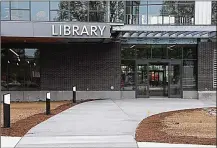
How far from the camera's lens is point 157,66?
26906 mm

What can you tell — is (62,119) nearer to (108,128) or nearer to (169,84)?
(108,128)

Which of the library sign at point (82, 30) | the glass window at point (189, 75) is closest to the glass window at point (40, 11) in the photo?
the library sign at point (82, 30)

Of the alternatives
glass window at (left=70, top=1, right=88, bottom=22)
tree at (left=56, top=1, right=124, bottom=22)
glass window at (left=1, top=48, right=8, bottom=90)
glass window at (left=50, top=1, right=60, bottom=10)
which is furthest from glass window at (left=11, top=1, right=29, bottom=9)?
glass window at (left=1, top=48, right=8, bottom=90)

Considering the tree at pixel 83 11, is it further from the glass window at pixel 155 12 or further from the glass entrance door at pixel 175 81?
the glass entrance door at pixel 175 81

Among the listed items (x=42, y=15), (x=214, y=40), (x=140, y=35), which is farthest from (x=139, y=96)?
(x=42, y=15)

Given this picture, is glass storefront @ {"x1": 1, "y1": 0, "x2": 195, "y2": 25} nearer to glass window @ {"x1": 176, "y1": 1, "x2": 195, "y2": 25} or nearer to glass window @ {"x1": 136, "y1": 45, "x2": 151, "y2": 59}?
glass window @ {"x1": 176, "y1": 1, "x2": 195, "y2": 25}

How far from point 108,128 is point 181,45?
52.4ft

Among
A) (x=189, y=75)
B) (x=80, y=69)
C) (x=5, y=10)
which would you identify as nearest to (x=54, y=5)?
(x=5, y=10)

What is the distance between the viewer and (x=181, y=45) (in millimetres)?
26438

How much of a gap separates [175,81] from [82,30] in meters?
8.26

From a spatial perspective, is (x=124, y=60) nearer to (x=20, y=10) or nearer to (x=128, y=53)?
(x=128, y=53)

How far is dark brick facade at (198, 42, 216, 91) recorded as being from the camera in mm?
26156

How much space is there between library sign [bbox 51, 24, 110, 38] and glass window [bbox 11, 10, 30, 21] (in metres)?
2.98

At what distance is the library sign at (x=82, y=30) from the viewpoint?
2178 centimetres
